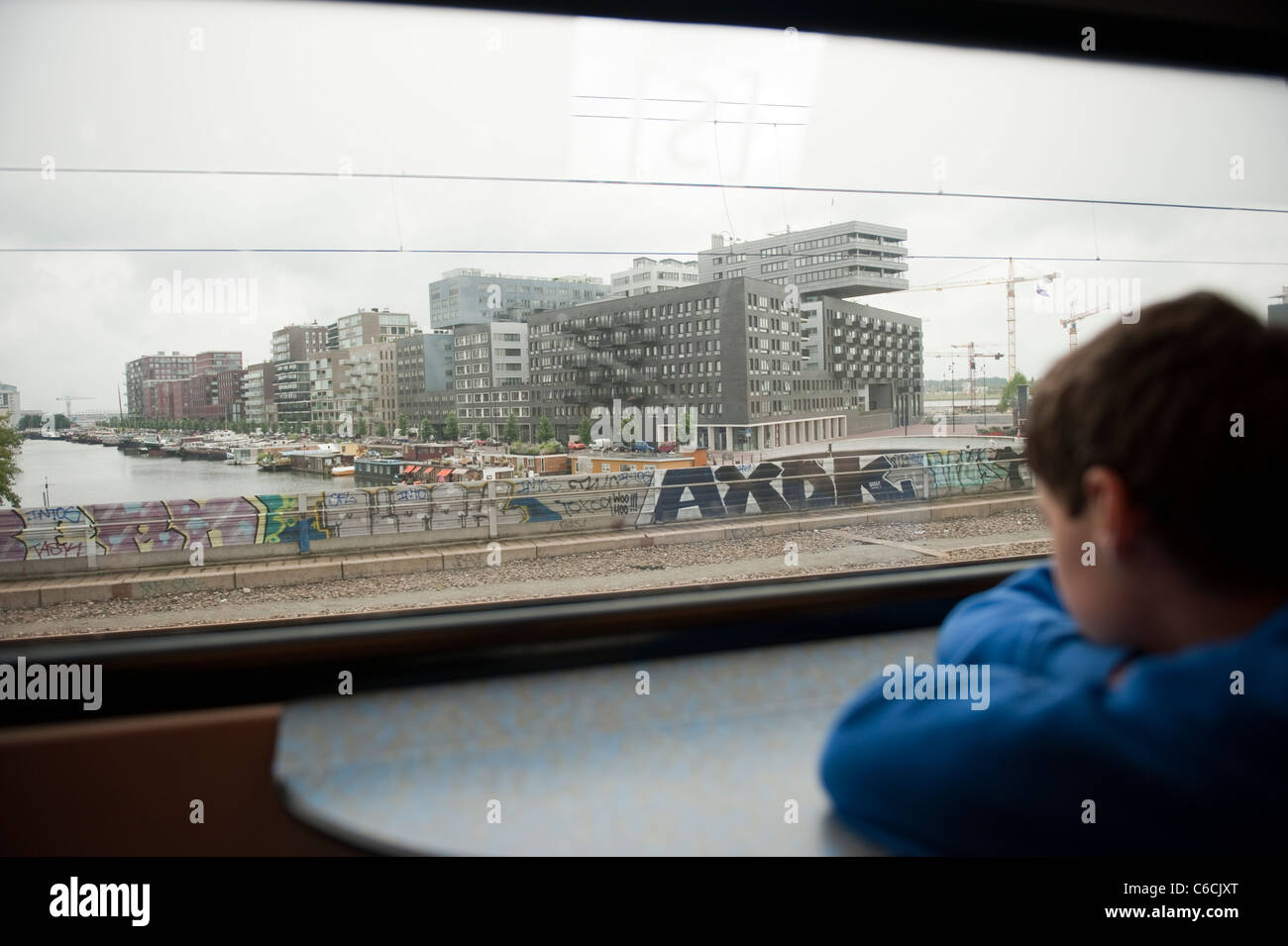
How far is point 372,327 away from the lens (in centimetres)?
175

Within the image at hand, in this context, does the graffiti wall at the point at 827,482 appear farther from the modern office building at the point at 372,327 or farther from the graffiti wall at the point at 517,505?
the modern office building at the point at 372,327

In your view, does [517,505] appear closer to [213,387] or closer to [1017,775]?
[213,387]

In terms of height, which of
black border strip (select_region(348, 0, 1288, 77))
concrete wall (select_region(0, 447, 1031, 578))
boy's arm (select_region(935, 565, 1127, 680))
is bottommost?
boy's arm (select_region(935, 565, 1127, 680))

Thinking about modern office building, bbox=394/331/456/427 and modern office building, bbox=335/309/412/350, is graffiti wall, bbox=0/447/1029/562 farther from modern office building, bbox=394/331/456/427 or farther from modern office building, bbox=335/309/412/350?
modern office building, bbox=335/309/412/350

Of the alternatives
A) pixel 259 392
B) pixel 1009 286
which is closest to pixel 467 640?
pixel 259 392

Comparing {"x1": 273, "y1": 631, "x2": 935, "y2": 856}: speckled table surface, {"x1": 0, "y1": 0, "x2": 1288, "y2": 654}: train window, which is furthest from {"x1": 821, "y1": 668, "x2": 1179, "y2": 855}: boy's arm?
{"x1": 0, "y1": 0, "x2": 1288, "y2": 654}: train window

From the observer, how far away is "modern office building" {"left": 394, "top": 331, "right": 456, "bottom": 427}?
1790 mm

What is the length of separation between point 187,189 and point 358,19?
523 mm

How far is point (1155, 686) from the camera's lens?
0.59 metres

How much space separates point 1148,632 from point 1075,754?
121mm

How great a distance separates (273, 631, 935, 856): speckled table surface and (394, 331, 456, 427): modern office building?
696 millimetres
